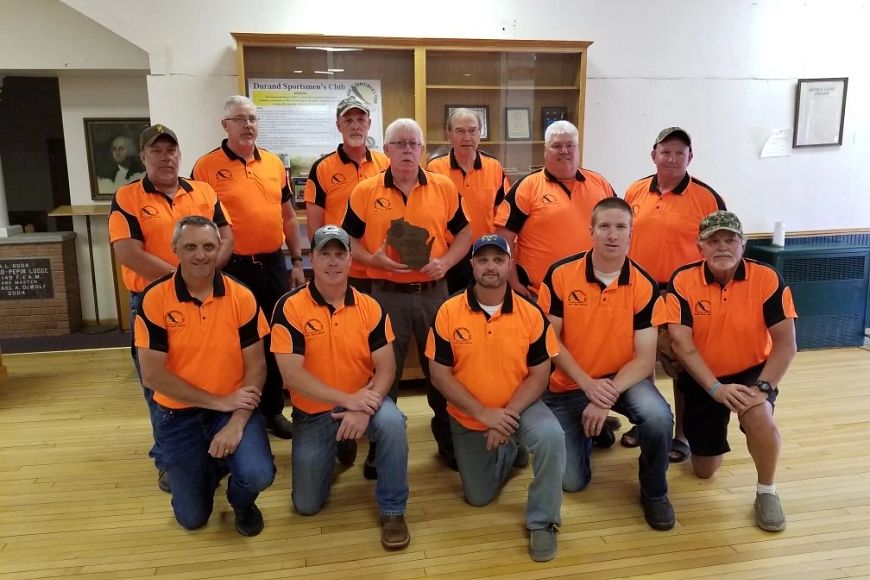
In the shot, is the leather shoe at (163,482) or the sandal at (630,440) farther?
the sandal at (630,440)

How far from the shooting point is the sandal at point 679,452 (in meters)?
3.04

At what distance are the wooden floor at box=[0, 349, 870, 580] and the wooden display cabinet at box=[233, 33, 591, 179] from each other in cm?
235

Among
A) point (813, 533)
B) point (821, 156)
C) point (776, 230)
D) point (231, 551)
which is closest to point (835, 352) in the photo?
point (776, 230)

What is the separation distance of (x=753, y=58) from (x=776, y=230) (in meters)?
1.38

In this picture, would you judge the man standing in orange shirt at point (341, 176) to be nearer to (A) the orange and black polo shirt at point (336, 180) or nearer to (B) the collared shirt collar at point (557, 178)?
(A) the orange and black polo shirt at point (336, 180)

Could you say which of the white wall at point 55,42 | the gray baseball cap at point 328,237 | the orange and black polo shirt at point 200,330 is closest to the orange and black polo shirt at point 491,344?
the gray baseball cap at point 328,237

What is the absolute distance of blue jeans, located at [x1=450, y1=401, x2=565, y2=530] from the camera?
2.34 metres

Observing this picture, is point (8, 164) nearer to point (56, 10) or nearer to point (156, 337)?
point (56, 10)

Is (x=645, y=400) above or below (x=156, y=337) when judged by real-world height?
below

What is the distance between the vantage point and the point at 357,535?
2.43 m

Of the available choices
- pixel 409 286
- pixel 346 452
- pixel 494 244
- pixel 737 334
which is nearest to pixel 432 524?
pixel 346 452

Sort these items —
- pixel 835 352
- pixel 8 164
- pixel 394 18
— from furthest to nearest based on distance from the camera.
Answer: pixel 8 164
pixel 835 352
pixel 394 18

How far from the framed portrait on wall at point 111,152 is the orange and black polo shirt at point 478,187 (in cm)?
333

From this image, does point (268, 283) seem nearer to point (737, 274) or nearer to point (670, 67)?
point (737, 274)
